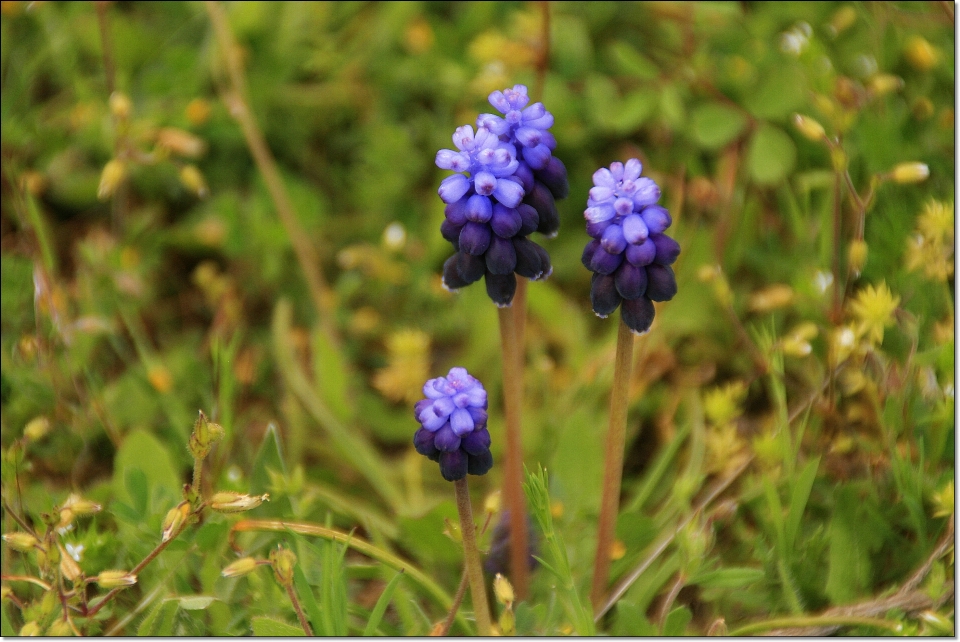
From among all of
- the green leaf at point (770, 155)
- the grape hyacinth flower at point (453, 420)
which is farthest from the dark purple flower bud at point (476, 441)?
the green leaf at point (770, 155)

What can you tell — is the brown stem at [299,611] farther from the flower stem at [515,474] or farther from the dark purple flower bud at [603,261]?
the dark purple flower bud at [603,261]

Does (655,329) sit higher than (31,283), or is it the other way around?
(31,283)

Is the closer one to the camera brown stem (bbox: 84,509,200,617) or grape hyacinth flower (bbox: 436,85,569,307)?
grape hyacinth flower (bbox: 436,85,569,307)

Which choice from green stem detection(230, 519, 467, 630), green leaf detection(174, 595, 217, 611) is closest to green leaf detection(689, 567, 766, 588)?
green stem detection(230, 519, 467, 630)

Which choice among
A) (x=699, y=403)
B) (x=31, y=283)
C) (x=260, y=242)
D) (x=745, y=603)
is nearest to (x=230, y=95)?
(x=260, y=242)

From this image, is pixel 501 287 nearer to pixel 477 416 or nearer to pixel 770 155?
pixel 477 416

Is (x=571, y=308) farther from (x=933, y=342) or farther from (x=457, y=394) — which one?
(x=457, y=394)

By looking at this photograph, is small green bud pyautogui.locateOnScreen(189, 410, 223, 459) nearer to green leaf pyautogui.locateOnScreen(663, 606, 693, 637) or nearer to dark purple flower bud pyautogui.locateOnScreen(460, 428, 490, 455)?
dark purple flower bud pyautogui.locateOnScreen(460, 428, 490, 455)
